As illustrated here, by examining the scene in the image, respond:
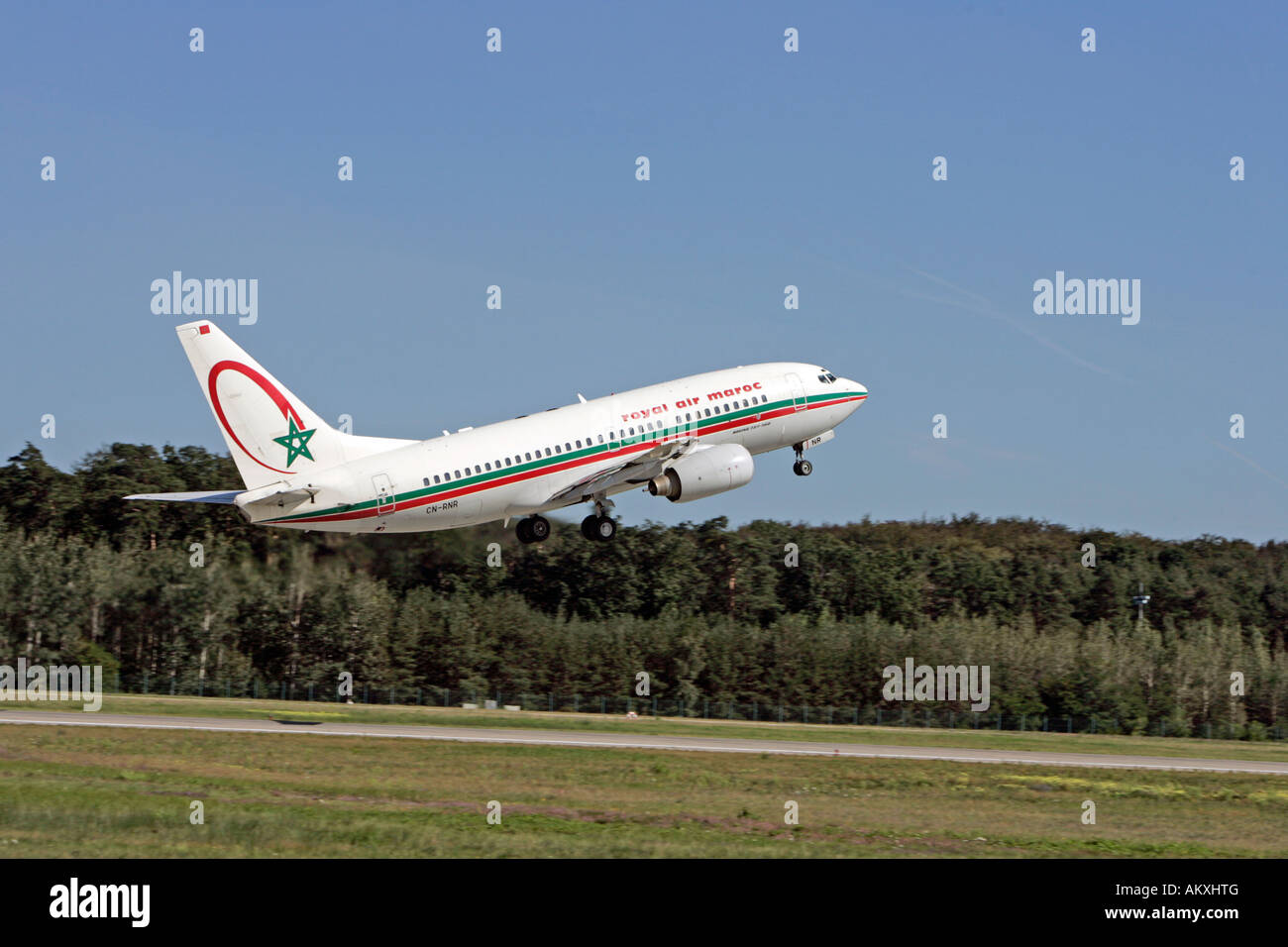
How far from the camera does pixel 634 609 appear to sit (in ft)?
453

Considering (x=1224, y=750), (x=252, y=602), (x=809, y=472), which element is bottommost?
(x=1224, y=750)

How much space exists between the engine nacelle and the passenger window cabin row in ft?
5.79

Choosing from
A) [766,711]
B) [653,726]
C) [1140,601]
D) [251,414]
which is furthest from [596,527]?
[1140,601]

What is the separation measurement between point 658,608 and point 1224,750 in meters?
60.3

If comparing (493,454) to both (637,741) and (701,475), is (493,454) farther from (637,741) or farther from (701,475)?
(637,741)

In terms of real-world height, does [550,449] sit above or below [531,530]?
above

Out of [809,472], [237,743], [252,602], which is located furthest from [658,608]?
[237,743]

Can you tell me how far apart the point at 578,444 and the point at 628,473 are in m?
3.09

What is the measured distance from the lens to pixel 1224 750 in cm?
8875
